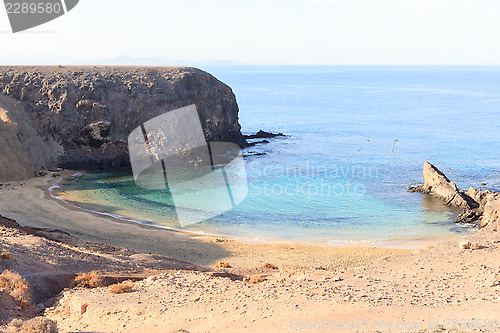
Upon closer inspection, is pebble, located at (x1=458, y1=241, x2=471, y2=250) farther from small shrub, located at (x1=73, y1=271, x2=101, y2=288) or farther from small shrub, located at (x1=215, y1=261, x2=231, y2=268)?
small shrub, located at (x1=73, y1=271, x2=101, y2=288)

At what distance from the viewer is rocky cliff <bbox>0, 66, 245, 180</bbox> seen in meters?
42.1

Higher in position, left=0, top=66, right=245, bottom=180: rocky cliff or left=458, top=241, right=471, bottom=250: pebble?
left=0, top=66, right=245, bottom=180: rocky cliff

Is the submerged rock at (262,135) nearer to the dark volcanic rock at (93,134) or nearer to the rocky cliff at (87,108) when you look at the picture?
the rocky cliff at (87,108)

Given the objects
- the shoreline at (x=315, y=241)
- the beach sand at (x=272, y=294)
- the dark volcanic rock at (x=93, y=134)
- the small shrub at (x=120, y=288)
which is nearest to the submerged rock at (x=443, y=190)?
the shoreline at (x=315, y=241)

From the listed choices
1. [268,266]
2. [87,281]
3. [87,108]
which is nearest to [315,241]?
[268,266]

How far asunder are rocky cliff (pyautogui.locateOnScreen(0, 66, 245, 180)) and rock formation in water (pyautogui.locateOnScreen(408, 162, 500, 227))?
77.7 ft

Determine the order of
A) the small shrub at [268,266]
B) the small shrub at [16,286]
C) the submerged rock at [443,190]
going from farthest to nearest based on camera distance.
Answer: the submerged rock at [443,190], the small shrub at [268,266], the small shrub at [16,286]

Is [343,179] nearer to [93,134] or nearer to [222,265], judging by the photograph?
[222,265]

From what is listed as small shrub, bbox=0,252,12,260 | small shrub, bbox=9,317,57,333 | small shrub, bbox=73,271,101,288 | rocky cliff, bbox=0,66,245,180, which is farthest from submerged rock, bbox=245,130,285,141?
small shrub, bbox=9,317,57,333

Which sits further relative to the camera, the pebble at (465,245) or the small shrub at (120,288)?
the pebble at (465,245)

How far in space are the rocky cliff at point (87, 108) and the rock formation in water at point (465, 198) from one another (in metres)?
23.7

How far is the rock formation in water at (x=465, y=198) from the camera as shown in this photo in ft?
86.8

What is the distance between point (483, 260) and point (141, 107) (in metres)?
37.1

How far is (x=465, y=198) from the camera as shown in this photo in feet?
100
